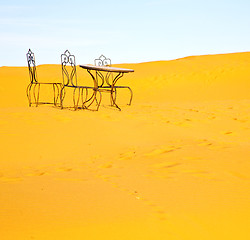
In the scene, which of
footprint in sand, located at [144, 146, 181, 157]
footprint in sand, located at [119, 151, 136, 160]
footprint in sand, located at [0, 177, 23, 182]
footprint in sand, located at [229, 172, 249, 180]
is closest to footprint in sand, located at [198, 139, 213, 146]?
footprint in sand, located at [144, 146, 181, 157]

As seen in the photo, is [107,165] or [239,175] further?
[107,165]

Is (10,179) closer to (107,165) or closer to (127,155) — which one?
(107,165)

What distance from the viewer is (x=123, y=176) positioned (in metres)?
2.64

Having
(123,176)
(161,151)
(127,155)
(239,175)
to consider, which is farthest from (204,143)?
(123,176)

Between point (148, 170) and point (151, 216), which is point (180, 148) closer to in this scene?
point (148, 170)

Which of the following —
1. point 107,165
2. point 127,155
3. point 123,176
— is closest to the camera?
point 123,176

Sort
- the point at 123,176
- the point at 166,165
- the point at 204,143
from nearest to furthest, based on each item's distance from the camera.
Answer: the point at 123,176
the point at 166,165
the point at 204,143

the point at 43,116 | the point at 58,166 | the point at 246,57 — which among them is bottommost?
the point at 58,166

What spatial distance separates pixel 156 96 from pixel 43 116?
28.3 feet

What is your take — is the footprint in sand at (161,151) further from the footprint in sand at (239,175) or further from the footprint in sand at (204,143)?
the footprint in sand at (239,175)

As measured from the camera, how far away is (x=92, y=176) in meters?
2.72

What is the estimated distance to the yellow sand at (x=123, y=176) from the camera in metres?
1.63

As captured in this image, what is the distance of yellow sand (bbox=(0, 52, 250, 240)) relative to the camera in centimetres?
163

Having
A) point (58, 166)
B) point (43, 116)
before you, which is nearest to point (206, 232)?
point (58, 166)
